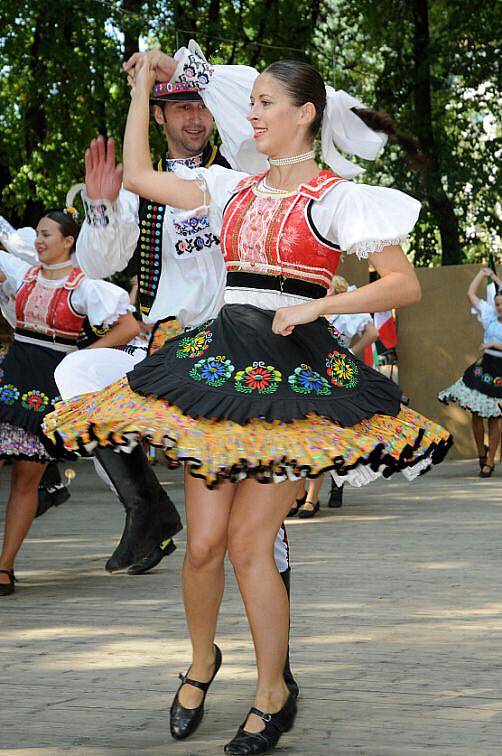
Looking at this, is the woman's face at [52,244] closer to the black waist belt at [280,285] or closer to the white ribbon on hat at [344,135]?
the white ribbon on hat at [344,135]

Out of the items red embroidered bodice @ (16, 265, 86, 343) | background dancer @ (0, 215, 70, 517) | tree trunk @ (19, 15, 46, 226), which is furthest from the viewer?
tree trunk @ (19, 15, 46, 226)

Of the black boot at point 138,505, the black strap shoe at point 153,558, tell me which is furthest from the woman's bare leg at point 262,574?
the black strap shoe at point 153,558

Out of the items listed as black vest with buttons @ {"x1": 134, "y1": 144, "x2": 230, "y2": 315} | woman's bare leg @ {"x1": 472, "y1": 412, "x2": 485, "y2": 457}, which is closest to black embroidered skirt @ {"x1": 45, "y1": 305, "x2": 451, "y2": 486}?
black vest with buttons @ {"x1": 134, "y1": 144, "x2": 230, "y2": 315}

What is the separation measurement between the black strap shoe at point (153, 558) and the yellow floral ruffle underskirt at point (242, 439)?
236 cm

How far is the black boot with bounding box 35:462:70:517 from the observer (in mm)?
7105

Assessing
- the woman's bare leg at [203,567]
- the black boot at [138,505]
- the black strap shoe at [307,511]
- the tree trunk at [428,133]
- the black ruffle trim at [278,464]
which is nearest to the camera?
the black ruffle trim at [278,464]

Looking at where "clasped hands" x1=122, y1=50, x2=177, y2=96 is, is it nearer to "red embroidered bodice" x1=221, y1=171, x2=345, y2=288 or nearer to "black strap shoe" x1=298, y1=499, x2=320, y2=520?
"red embroidered bodice" x1=221, y1=171, x2=345, y2=288

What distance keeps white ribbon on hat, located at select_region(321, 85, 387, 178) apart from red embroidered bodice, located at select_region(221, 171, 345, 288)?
0.95 ft

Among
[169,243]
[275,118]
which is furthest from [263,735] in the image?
[169,243]

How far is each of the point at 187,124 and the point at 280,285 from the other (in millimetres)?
1347

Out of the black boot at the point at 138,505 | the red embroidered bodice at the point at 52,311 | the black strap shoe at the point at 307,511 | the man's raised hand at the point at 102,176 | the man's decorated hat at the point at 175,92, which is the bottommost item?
the black strap shoe at the point at 307,511

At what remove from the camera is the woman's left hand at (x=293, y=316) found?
123 inches

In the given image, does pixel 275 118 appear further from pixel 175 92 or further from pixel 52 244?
pixel 52 244

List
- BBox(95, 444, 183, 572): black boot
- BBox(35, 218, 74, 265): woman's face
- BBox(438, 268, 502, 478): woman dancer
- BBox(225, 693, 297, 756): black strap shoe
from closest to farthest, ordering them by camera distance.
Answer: BBox(225, 693, 297, 756): black strap shoe, BBox(95, 444, 183, 572): black boot, BBox(35, 218, 74, 265): woman's face, BBox(438, 268, 502, 478): woman dancer
